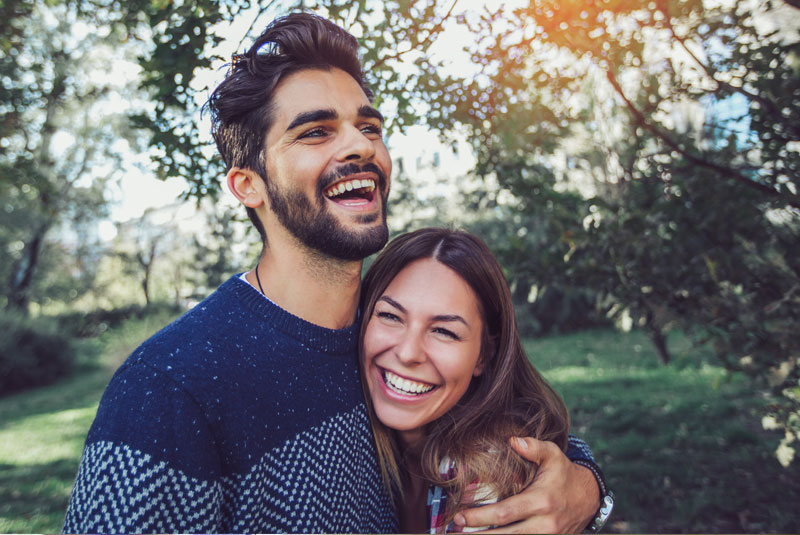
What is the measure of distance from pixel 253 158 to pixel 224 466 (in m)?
1.23

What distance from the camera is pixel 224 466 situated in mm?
1576

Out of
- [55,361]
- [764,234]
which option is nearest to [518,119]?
[764,234]

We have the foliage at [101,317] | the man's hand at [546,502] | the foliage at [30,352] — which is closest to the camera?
the man's hand at [546,502]

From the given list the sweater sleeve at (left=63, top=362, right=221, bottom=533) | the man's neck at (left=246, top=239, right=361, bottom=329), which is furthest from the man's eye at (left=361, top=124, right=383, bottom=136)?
the sweater sleeve at (left=63, top=362, right=221, bottom=533)

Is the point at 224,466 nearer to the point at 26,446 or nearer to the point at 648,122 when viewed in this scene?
the point at 648,122

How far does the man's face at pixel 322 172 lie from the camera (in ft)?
6.91

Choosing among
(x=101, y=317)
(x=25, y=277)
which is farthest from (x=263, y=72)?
(x=101, y=317)

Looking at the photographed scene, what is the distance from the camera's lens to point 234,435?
1.59 meters

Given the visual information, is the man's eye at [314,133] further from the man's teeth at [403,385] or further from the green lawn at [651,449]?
the green lawn at [651,449]

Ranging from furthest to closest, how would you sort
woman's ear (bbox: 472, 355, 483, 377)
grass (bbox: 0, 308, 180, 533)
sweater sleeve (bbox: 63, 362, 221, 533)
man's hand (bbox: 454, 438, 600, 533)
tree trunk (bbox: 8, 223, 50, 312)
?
tree trunk (bbox: 8, 223, 50, 312) → grass (bbox: 0, 308, 180, 533) → woman's ear (bbox: 472, 355, 483, 377) → man's hand (bbox: 454, 438, 600, 533) → sweater sleeve (bbox: 63, 362, 221, 533)

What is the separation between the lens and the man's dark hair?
223cm

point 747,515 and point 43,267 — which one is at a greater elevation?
point 43,267

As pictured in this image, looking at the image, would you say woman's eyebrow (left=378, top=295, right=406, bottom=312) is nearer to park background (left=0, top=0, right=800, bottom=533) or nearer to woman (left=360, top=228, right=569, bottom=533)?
woman (left=360, top=228, right=569, bottom=533)

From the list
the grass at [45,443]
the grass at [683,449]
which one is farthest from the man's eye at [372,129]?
the grass at [45,443]
